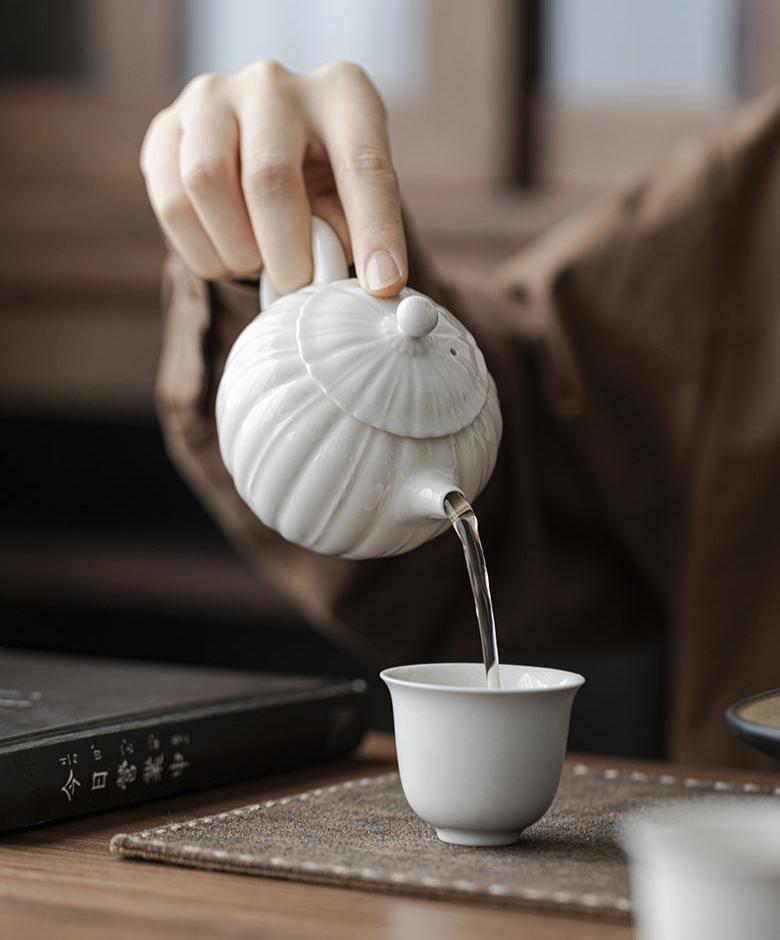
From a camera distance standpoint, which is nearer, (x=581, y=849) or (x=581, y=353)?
(x=581, y=849)

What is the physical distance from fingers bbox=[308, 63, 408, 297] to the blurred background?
83 cm

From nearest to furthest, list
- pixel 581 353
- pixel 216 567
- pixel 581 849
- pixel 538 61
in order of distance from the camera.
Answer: pixel 581 849
pixel 581 353
pixel 538 61
pixel 216 567

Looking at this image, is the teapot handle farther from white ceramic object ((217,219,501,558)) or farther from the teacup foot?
the teacup foot

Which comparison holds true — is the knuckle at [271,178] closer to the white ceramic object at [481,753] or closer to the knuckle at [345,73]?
the knuckle at [345,73]

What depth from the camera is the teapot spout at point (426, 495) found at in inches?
22.8

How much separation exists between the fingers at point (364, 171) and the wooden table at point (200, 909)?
0.89 feet

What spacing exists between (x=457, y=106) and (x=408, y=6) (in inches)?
5.7

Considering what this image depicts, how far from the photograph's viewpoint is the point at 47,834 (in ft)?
1.96

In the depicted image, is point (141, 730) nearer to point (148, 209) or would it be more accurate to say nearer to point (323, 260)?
point (323, 260)

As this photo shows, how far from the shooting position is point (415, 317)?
0.57 meters

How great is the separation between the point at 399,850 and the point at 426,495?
0.15 metres

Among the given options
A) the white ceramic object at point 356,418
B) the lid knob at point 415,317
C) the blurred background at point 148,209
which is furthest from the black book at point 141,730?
the blurred background at point 148,209

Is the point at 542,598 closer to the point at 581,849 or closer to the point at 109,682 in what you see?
the point at 109,682

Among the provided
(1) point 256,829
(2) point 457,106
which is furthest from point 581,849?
(2) point 457,106
